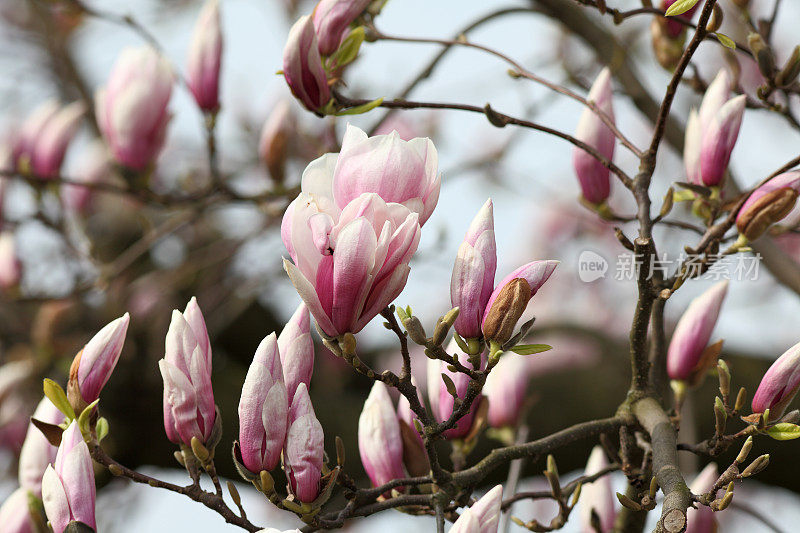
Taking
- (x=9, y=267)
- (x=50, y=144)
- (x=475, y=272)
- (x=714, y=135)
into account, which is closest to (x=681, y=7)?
(x=714, y=135)

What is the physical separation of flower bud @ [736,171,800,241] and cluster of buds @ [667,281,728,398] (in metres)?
0.10

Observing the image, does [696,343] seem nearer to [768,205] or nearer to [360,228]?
[768,205]

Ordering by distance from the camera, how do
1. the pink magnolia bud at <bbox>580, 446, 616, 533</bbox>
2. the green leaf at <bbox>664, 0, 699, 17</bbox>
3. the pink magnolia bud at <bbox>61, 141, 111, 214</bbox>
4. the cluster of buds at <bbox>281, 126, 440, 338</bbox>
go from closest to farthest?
the cluster of buds at <bbox>281, 126, 440, 338</bbox> → the green leaf at <bbox>664, 0, 699, 17</bbox> → the pink magnolia bud at <bbox>580, 446, 616, 533</bbox> → the pink magnolia bud at <bbox>61, 141, 111, 214</bbox>

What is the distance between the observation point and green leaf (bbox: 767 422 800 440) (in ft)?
1.92

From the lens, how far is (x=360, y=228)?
1.60ft

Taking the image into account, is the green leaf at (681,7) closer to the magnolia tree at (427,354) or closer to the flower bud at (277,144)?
the magnolia tree at (427,354)

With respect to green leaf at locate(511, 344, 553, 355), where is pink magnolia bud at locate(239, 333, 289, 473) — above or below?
below

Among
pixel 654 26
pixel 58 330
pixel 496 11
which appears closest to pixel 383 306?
pixel 654 26

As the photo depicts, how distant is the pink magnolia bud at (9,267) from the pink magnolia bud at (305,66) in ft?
3.45

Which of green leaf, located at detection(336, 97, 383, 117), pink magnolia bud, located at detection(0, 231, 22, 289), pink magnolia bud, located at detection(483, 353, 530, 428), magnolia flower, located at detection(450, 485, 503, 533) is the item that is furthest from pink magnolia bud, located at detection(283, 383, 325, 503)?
pink magnolia bud, located at detection(0, 231, 22, 289)

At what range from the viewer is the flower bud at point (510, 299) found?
0.52 meters

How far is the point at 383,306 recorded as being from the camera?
52 cm

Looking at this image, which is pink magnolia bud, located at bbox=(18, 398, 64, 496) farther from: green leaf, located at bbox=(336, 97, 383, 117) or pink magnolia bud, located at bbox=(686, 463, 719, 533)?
pink magnolia bud, located at bbox=(686, 463, 719, 533)

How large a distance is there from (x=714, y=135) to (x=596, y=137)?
4.3 inches
